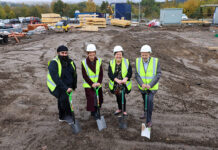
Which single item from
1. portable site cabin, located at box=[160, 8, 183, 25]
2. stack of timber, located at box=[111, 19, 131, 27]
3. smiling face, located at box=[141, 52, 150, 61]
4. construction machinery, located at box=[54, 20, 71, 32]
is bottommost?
smiling face, located at box=[141, 52, 150, 61]

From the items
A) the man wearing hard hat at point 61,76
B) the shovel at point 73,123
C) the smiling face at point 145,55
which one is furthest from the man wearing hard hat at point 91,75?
the smiling face at point 145,55

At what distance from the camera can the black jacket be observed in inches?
152

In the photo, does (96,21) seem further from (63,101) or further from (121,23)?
(63,101)

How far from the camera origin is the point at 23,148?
147 inches

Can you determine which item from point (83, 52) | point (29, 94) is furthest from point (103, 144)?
point (83, 52)

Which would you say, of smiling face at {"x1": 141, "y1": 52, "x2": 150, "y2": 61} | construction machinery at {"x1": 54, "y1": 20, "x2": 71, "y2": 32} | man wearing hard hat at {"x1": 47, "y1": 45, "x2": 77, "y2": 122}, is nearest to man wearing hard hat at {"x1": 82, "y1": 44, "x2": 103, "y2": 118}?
man wearing hard hat at {"x1": 47, "y1": 45, "x2": 77, "y2": 122}

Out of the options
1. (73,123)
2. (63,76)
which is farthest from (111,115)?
(63,76)

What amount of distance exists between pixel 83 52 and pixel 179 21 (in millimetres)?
22806

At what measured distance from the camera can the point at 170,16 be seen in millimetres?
28688

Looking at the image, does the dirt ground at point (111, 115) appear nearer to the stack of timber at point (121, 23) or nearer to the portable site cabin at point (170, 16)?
the stack of timber at point (121, 23)

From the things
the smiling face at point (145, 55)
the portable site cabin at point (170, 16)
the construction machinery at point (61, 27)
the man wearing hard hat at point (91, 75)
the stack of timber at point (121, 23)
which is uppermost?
the portable site cabin at point (170, 16)

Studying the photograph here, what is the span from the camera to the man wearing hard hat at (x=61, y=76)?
387 centimetres

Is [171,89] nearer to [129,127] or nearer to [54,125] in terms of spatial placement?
[129,127]

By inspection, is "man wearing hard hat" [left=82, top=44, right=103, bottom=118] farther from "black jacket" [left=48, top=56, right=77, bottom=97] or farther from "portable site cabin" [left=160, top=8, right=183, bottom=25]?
"portable site cabin" [left=160, top=8, right=183, bottom=25]
